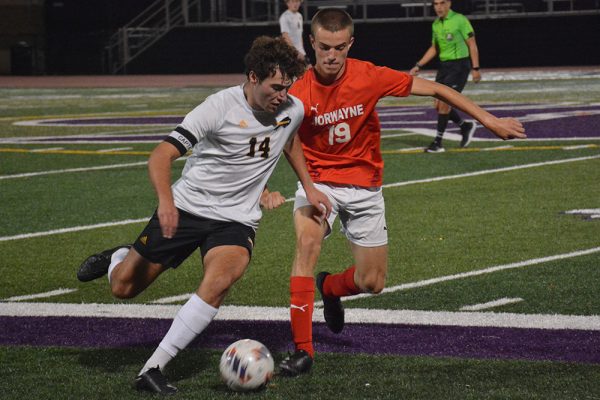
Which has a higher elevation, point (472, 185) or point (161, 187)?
point (161, 187)

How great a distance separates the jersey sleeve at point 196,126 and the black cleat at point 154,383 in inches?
39.5

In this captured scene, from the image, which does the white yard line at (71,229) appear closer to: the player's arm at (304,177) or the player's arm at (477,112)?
the player's arm at (304,177)

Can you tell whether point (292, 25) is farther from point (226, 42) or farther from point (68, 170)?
point (226, 42)

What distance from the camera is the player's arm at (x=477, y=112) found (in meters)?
6.34

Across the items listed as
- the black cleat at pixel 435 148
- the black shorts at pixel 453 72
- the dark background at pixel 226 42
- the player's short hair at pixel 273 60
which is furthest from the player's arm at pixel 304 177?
the dark background at pixel 226 42

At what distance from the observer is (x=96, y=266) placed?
7.11 meters

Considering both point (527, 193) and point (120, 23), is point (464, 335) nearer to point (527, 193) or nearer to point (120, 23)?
point (527, 193)

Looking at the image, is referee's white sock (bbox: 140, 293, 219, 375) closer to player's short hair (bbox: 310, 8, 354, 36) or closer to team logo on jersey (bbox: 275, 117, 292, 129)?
team logo on jersey (bbox: 275, 117, 292, 129)

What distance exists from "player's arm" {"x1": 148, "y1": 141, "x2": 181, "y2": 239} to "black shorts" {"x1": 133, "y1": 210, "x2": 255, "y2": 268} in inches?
19.2

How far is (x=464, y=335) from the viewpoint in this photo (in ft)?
21.7

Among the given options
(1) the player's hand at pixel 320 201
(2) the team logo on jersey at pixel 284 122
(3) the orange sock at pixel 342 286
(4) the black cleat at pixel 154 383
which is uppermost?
(2) the team logo on jersey at pixel 284 122

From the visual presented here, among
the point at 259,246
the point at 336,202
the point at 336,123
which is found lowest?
the point at 259,246

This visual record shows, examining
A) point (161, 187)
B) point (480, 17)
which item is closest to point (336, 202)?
point (161, 187)

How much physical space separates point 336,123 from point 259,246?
3.22 metres
